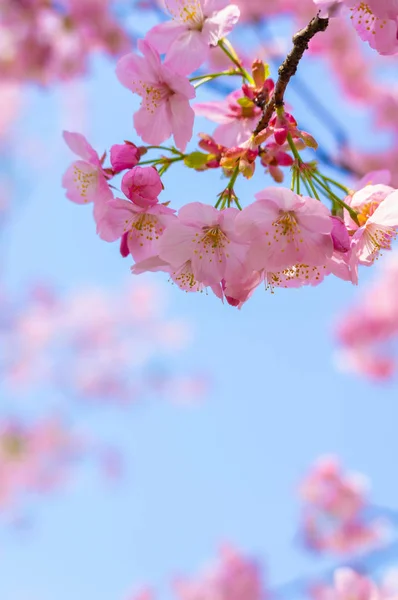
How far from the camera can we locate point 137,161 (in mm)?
1229

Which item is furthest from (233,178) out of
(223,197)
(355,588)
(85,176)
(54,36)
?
(54,36)

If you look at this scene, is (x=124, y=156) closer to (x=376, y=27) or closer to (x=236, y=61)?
(x=236, y=61)

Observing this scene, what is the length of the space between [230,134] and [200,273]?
32cm

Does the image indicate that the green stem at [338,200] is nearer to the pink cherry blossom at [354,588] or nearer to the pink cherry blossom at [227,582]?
the pink cherry blossom at [354,588]

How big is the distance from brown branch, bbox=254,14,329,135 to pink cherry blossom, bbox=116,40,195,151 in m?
0.22

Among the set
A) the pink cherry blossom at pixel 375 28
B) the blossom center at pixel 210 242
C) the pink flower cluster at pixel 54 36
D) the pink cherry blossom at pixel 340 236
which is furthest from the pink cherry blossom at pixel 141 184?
the pink flower cluster at pixel 54 36

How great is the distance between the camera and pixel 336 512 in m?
5.69

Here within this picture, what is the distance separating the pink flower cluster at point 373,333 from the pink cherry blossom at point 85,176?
576cm

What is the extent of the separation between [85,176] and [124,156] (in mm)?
152

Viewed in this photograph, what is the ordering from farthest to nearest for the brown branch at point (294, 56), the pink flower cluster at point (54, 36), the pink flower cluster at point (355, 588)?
the pink flower cluster at point (54, 36), the pink flower cluster at point (355, 588), the brown branch at point (294, 56)

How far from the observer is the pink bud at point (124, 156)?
1.22m

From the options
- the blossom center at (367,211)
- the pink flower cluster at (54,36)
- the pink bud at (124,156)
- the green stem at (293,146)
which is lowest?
the blossom center at (367,211)

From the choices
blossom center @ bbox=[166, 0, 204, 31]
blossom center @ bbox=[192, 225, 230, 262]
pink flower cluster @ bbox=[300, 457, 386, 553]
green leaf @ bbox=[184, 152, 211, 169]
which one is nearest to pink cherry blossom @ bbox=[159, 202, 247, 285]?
blossom center @ bbox=[192, 225, 230, 262]

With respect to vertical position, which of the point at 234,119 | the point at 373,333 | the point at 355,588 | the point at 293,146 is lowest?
the point at 355,588
